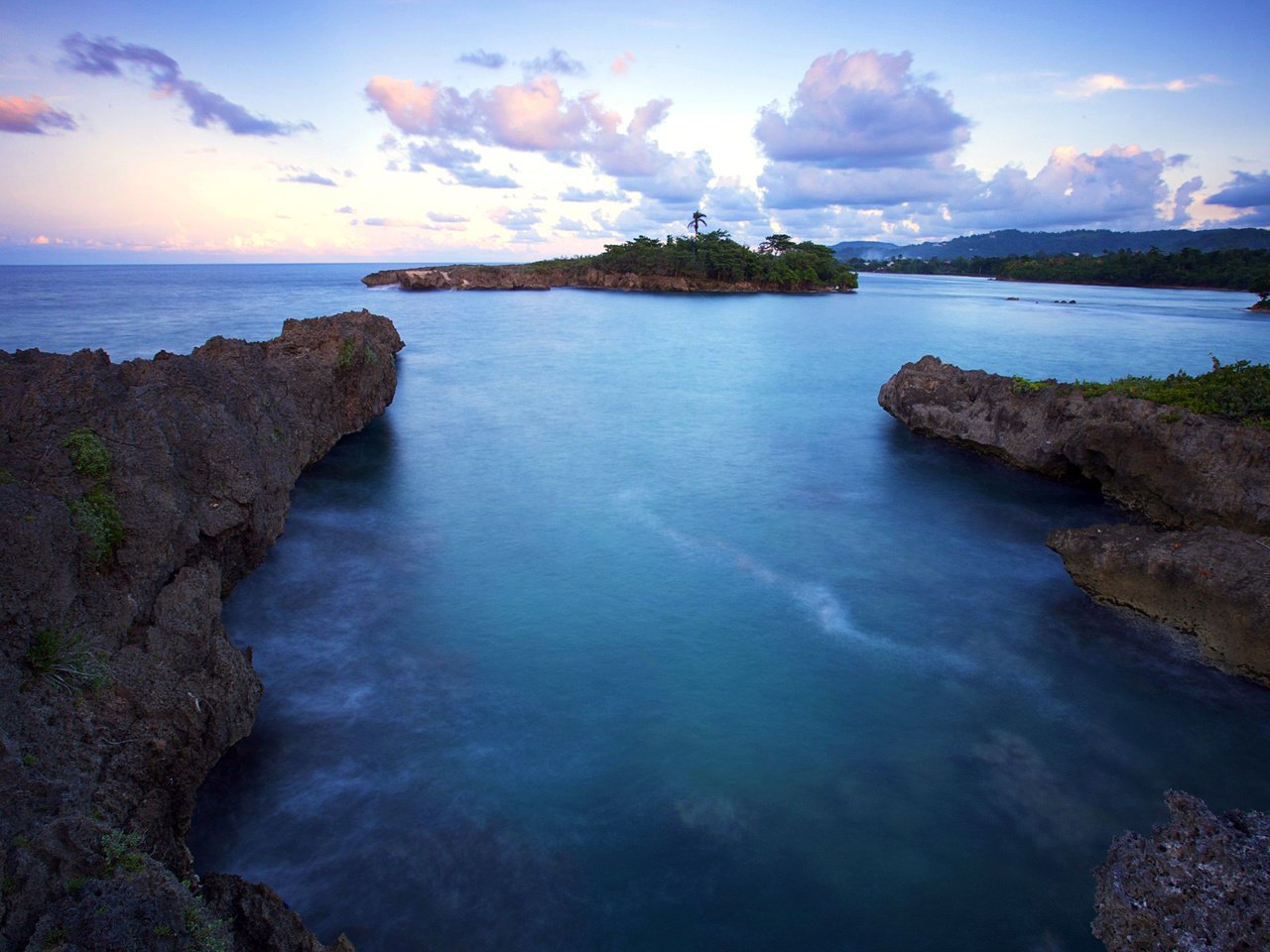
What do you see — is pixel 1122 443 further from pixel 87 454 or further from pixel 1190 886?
pixel 87 454

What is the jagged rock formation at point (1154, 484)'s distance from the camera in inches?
394

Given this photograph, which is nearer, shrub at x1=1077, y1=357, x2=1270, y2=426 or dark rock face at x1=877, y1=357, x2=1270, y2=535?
dark rock face at x1=877, y1=357, x2=1270, y2=535

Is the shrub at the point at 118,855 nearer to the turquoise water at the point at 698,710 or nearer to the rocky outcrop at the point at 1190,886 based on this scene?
the turquoise water at the point at 698,710

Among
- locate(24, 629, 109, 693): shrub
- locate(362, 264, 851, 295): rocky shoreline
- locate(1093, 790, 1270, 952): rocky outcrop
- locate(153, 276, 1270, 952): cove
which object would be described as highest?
locate(362, 264, 851, 295): rocky shoreline

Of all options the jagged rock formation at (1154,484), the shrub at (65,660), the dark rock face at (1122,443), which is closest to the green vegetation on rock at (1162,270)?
the dark rock face at (1122,443)

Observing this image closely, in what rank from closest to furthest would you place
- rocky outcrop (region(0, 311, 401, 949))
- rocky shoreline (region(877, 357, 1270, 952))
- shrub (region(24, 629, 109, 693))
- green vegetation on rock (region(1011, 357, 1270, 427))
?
rocky outcrop (region(0, 311, 401, 949))
rocky shoreline (region(877, 357, 1270, 952))
shrub (region(24, 629, 109, 693))
green vegetation on rock (region(1011, 357, 1270, 427))

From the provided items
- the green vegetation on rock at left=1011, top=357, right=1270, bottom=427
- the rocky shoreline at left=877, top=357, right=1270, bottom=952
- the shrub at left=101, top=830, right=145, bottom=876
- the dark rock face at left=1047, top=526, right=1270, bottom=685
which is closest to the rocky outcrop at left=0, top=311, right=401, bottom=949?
the shrub at left=101, top=830, right=145, bottom=876

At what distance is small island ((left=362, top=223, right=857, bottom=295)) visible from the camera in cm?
8569

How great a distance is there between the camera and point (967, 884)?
23.0 ft

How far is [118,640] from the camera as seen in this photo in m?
7.20

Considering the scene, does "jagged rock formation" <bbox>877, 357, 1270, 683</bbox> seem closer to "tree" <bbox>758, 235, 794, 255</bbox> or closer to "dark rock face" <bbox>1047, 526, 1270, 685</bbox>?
"dark rock face" <bbox>1047, 526, 1270, 685</bbox>

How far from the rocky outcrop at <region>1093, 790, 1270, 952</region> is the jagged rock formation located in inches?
216

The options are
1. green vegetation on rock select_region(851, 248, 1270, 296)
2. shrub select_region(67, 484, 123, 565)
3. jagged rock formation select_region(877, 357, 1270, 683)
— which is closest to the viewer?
shrub select_region(67, 484, 123, 565)

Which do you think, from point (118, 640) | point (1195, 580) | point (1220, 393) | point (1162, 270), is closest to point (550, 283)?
point (1220, 393)
